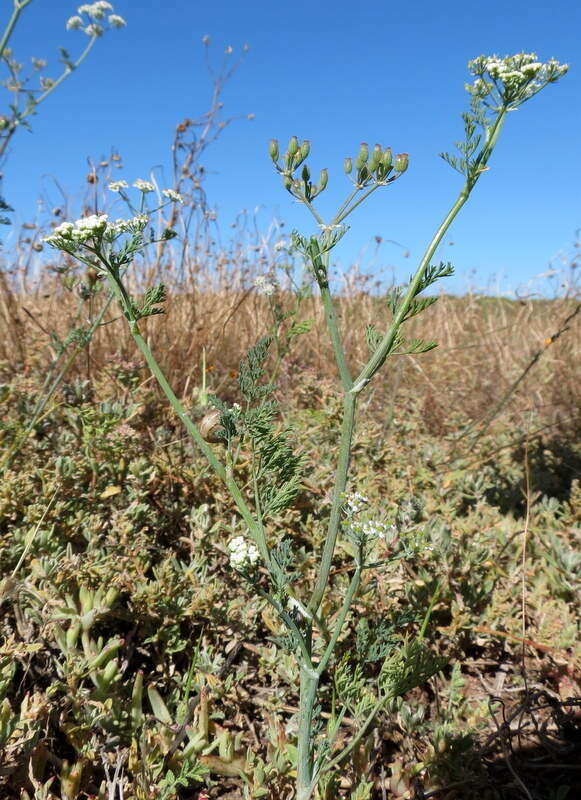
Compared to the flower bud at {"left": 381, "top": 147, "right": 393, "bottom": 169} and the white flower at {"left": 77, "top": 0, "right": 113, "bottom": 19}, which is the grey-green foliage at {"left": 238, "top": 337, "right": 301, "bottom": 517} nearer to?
the flower bud at {"left": 381, "top": 147, "right": 393, "bottom": 169}

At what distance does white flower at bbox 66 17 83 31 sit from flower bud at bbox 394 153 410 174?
115 inches

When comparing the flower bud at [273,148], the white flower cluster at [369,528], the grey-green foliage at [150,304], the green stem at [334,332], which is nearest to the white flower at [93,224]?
the grey-green foliage at [150,304]

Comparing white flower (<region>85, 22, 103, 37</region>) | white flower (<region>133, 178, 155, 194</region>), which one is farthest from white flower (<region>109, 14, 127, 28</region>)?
white flower (<region>133, 178, 155, 194</region>)

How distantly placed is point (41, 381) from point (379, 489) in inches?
80.7

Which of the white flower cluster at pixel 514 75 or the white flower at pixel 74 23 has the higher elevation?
the white flower at pixel 74 23

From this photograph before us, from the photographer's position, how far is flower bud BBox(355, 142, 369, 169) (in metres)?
1.12

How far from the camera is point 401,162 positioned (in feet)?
3.64

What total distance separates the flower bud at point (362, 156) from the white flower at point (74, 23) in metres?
2.86

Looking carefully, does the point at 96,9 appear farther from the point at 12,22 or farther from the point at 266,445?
the point at 266,445

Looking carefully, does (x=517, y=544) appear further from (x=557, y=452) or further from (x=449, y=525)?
(x=557, y=452)

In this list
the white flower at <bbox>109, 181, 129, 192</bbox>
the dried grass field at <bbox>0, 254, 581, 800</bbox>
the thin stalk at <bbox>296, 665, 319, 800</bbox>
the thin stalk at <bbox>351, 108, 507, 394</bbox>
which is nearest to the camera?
the thin stalk at <bbox>351, 108, 507, 394</bbox>

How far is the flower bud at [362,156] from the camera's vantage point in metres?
1.12

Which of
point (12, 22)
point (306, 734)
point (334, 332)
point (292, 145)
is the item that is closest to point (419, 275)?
point (334, 332)

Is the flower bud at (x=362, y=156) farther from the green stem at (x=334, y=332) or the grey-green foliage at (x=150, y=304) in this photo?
the grey-green foliage at (x=150, y=304)
